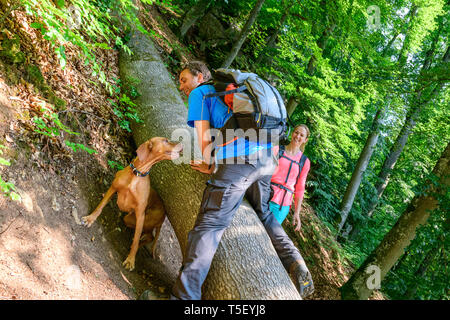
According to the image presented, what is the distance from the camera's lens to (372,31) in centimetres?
888

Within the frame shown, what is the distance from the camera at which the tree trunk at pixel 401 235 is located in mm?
4684

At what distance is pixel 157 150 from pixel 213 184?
96cm

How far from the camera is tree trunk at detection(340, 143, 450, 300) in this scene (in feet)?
15.4

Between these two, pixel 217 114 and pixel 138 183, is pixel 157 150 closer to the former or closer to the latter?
pixel 138 183

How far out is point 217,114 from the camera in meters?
2.79

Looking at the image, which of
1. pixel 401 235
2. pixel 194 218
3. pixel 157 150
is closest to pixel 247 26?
pixel 157 150

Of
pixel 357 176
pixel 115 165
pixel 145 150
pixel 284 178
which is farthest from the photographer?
pixel 357 176

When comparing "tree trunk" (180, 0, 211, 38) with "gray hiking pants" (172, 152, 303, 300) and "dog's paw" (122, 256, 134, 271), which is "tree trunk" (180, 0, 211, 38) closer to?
"gray hiking pants" (172, 152, 303, 300)

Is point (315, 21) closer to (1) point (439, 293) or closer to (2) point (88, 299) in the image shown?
(1) point (439, 293)

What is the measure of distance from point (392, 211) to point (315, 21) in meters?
11.1

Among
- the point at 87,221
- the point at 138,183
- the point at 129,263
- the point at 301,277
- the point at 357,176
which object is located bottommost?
the point at 129,263

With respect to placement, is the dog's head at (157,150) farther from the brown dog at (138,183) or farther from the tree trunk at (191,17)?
the tree trunk at (191,17)

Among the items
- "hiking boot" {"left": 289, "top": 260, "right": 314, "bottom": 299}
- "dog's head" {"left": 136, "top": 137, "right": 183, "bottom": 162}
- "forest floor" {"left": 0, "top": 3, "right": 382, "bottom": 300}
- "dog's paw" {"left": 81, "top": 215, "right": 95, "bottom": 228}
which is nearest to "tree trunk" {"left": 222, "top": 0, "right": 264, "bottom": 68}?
"forest floor" {"left": 0, "top": 3, "right": 382, "bottom": 300}
